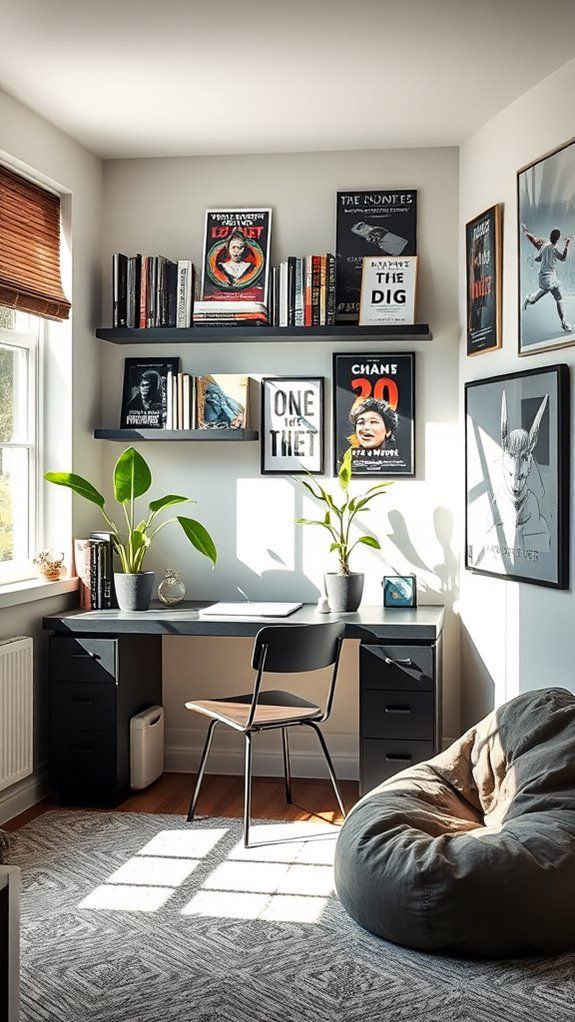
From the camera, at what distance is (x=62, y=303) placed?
4.32m

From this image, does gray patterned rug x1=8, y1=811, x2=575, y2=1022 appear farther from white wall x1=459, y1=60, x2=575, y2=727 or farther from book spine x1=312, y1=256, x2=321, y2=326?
book spine x1=312, y1=256, x2=321, y2=326

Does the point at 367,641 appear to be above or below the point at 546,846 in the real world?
above

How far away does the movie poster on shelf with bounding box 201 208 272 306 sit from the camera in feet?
14.8

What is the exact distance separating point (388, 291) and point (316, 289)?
1.00 feet

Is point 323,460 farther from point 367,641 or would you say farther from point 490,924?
point 490,924

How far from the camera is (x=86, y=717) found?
410cm

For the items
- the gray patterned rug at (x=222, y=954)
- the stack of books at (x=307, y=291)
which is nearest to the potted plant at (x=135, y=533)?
the stack of books at (x=307, y=291)

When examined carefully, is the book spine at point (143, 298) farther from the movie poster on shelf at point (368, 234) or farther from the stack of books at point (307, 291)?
the movie poster on shelf at point (368, 234)

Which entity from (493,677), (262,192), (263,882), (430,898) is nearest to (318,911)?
(263,882)

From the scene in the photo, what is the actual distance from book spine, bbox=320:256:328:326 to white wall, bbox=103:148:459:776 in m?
0.20

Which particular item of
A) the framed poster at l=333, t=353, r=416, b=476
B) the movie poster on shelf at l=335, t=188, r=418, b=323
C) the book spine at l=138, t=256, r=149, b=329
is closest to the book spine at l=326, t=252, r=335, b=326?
the movie poster on shelf at l=335, t=188, r=418, b=323

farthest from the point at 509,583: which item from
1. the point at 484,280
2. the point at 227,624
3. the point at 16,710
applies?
the point at 16,710

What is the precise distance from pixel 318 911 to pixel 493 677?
56.1 inches

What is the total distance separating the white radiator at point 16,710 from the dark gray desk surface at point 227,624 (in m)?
0.23
